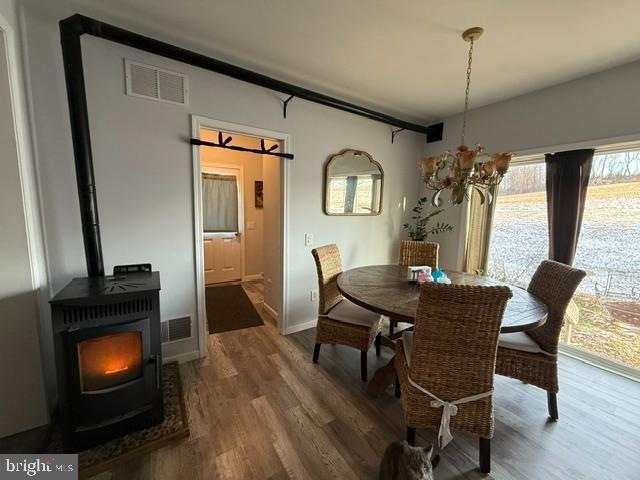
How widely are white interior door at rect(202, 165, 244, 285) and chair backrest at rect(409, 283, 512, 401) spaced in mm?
3878

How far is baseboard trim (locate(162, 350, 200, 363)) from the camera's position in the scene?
2196 millimetres

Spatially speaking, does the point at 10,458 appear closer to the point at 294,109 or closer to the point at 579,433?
the point at 294,109

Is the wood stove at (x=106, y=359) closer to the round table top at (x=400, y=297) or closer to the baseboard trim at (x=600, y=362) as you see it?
the round table top at (x=400, y=297)

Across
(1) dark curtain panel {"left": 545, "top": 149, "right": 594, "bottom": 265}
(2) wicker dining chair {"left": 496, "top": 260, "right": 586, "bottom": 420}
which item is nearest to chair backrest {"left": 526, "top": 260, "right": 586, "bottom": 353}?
(2) wicker dining chair {"left": 496, "top": 260, "right": 586, "bottom": 420}

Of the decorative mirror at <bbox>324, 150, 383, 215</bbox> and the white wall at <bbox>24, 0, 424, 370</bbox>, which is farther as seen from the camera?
the decorative mirror at <bbox>324, 150, 383, 215</bbox>

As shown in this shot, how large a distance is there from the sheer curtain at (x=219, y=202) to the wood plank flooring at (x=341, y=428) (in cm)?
→ 272

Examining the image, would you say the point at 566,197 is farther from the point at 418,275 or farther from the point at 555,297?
the point at 418,275

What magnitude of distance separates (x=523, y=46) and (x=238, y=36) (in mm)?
2044

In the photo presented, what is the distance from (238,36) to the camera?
1.84 m

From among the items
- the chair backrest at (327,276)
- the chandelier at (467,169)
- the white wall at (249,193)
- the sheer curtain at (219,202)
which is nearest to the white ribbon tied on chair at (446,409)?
the chair backrest at (327,276)

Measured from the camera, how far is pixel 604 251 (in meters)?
2.33

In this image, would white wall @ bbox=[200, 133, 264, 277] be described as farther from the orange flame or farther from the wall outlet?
the orange flame

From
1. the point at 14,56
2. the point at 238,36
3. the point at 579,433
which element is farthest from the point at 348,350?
the point at 14,56

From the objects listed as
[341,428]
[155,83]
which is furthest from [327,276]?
[155,83]
